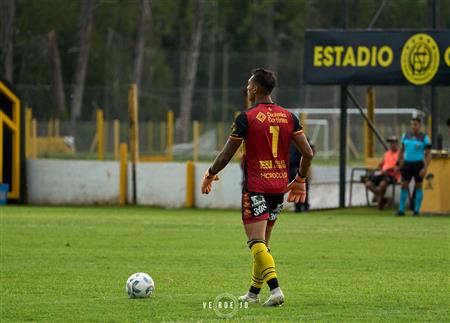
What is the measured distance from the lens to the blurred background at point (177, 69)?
35.8m

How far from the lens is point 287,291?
39.1ft

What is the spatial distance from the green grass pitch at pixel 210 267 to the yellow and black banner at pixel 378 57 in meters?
3.36

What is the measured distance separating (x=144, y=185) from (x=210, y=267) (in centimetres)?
1497

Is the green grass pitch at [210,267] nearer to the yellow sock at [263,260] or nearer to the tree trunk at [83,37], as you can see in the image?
the yellow sock at [263,260]

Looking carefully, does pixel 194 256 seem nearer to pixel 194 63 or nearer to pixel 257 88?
pixel 257 88

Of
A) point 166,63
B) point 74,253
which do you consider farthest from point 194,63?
point 74,253

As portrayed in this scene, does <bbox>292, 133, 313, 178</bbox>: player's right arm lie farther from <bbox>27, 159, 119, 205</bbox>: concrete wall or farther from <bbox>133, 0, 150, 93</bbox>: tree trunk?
<bbox>133, 0, 150, 93</bbox>: tree trunk

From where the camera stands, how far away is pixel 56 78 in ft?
160

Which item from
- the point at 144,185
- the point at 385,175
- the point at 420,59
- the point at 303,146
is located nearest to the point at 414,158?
the point at 385,175

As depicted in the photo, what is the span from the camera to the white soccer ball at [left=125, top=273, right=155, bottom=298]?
11211 millimetres

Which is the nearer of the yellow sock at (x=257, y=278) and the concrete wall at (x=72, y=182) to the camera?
the yellow sock at (x=257, y=278)

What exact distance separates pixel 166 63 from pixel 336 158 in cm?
1812

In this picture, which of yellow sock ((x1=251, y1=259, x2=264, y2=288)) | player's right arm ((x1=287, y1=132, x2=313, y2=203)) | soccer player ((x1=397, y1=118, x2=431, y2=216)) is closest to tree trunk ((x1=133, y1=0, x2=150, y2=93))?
soccer player ((x1=397, y1=118, x2=431, y2=216))

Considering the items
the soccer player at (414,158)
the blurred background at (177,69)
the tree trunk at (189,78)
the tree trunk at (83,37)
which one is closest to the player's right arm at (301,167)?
the soccer player at (414,158)
